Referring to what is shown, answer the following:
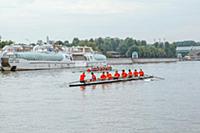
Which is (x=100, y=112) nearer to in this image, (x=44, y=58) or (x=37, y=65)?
(x=37, y=65)

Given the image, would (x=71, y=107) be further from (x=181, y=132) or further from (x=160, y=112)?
(x=181, y=132)

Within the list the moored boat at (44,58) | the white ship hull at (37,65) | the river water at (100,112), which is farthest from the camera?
the moored boat at (44,58)

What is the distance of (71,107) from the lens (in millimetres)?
31672

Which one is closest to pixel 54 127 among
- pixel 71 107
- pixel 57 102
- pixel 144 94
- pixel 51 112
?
pixel 51 112

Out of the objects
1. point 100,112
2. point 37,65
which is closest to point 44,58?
point 37,65

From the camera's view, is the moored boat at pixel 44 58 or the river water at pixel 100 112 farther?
the moored boat at pixel 44 58

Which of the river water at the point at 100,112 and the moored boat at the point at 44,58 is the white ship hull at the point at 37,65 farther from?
the river water at the point at 100,112

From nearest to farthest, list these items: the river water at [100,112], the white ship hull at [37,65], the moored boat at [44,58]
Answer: the river water at [100,112]
the white ship hull at [37,65]
the moored boat at [44,58]

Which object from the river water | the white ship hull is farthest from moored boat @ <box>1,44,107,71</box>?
the river water

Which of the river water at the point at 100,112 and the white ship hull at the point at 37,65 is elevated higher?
the white ship hull at the point at 37,65

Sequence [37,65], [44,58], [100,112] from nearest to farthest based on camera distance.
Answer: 1. [100,112]
2. [37,65]
3. [44,58]

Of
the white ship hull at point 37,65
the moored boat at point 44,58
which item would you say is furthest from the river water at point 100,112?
the moored boat at point 44,58

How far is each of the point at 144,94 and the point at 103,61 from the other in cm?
9177

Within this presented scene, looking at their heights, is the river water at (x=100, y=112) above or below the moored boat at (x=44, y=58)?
below
